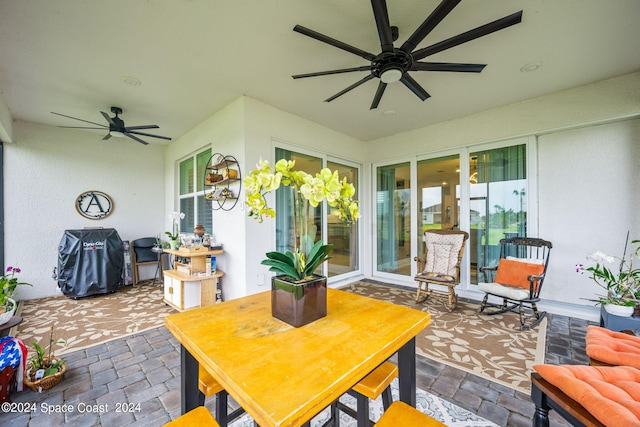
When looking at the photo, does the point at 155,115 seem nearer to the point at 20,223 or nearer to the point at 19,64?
the point at 19,64

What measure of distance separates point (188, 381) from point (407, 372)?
0.92 meters

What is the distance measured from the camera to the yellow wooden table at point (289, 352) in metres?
0.64

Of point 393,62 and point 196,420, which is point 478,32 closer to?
point 393,62

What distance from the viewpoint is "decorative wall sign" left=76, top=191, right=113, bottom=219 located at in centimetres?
459

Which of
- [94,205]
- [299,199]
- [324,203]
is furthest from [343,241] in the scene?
[94,205]

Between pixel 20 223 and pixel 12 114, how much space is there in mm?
1644

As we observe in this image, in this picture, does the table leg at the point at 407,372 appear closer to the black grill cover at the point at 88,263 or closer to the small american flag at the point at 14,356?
the small american flag at the point at 14,356

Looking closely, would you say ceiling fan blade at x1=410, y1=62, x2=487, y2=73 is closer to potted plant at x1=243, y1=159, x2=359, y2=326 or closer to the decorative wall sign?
potted plant at x1=243, y1=159, x2=359, y2=326

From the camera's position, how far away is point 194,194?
4.59 m

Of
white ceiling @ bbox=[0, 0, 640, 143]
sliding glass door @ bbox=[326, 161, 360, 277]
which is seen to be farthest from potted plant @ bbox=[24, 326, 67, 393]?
sliding glass door @ bbox=[326, 161, 360, 277]

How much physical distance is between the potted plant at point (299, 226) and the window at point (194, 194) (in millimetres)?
3336

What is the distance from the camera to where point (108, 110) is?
3768mm

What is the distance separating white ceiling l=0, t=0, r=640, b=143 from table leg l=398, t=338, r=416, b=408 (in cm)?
229

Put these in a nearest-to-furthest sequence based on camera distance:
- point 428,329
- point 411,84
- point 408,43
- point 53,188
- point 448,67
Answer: point 408,43, point 448,67, point 411,84, point 428,329, point 53,188
